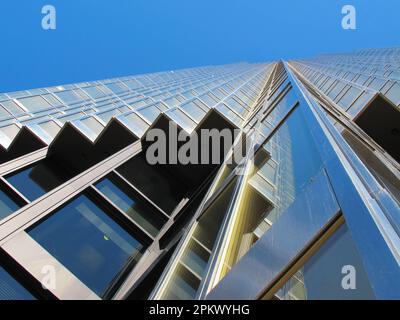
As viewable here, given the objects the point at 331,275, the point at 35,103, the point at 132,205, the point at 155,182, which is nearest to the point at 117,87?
the point at 35,103

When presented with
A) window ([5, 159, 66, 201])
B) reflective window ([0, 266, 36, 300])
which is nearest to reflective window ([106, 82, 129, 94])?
window ([5, 159, 66, 201])

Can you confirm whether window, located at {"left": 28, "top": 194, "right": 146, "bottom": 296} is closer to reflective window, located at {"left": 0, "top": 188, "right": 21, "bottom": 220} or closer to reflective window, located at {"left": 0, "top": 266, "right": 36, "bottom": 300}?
reflective window, located at {"left": 0, "top": 266, "right": 36, "bottom": 300}

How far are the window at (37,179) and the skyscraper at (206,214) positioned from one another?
0.13 ft

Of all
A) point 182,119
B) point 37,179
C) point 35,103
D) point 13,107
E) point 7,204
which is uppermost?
point 182,119

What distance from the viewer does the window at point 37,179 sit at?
8.74 metres

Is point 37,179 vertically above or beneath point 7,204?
beneath

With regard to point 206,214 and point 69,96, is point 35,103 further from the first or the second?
point 206,214

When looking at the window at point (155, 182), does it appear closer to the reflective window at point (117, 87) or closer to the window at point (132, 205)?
the window at point (132, 205)

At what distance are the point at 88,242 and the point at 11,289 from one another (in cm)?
163

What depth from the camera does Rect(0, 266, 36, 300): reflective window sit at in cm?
532

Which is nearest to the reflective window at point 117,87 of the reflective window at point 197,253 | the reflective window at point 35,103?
the reflective window at point 35,103

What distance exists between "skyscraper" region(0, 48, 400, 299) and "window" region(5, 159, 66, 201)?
0.04 m

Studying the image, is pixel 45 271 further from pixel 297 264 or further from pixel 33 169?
pixel 33 169

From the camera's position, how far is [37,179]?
31.3ft
